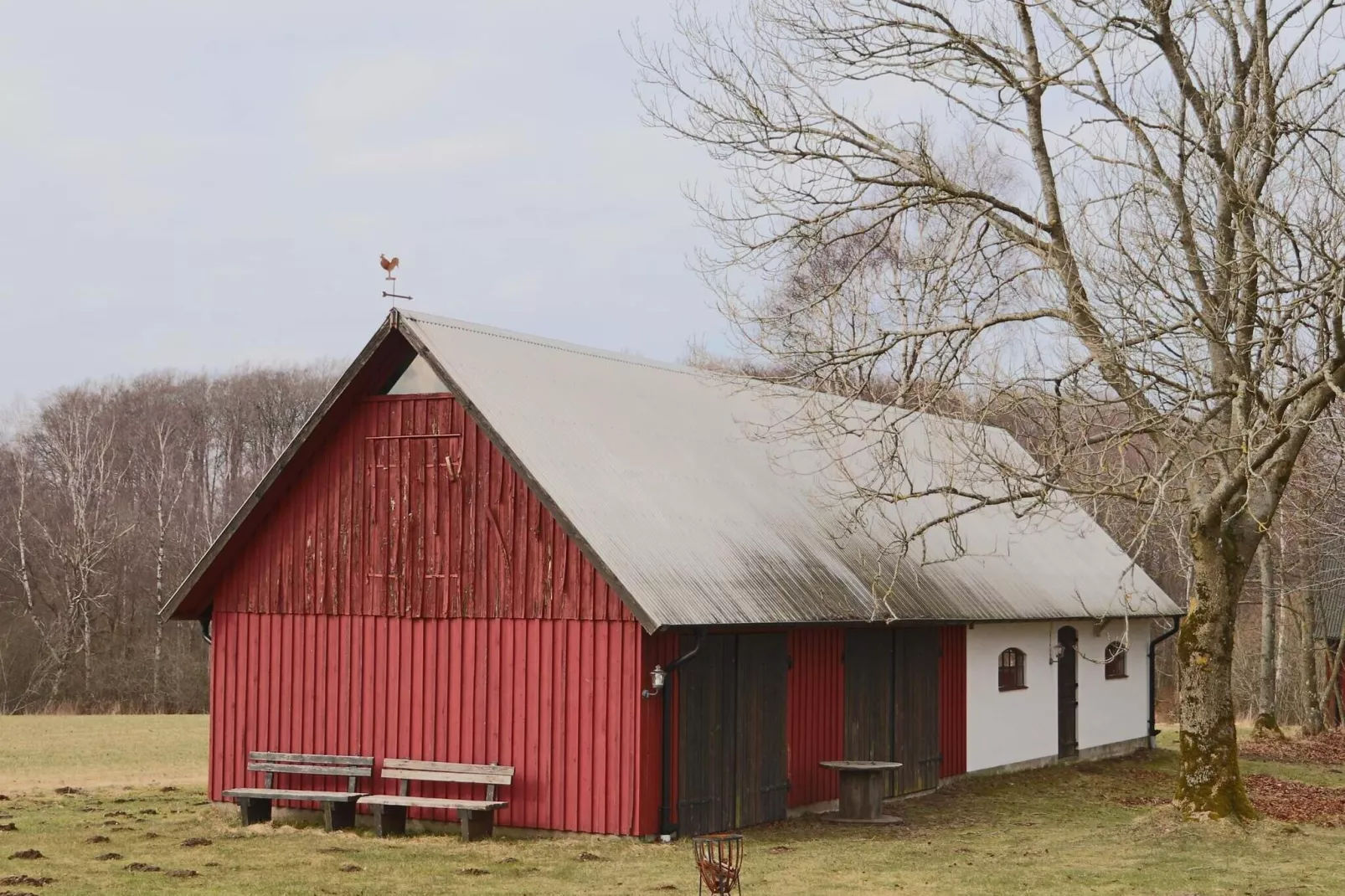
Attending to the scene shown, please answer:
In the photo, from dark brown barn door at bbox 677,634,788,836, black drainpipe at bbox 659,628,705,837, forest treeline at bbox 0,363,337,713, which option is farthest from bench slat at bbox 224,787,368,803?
forest treeline at bbox 0,363,337,713

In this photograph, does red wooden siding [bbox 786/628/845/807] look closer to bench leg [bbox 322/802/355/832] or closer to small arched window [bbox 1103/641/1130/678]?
bench leg [bbox 322/802/355/832]

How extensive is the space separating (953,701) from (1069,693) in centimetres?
459

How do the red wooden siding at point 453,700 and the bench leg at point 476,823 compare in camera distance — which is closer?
the red wooden siding at point 453,700

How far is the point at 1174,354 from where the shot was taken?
51.4 feet

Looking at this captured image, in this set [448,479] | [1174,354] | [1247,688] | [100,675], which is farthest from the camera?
[100,675]

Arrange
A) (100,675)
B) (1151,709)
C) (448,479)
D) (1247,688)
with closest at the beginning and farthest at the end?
(448,479), (1151,709), (1247,688), (100,675)

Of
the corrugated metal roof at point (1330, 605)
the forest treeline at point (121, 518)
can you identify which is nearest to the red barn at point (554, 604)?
the corrugated metal roof at point (1330, 605)

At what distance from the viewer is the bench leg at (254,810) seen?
17.4 meters

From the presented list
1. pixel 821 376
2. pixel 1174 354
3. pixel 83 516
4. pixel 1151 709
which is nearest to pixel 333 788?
pixel 821 376

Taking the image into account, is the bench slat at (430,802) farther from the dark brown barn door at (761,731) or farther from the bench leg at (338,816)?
the dark brown barn door at (761,731)

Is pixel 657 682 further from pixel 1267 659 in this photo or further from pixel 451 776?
pixel 1267 659

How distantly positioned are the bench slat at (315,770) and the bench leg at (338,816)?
345 millimetres

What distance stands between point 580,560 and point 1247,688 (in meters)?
28.2

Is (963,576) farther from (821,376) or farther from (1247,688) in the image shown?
(1247,688)
